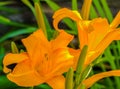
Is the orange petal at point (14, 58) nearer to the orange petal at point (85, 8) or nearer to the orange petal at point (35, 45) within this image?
the orange petal at point (35, 45)

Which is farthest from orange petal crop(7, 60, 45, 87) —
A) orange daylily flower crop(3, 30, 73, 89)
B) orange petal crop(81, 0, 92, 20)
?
orange petal crop(81, 0, 92, 20)

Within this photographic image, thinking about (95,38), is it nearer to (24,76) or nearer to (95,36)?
(95,36)

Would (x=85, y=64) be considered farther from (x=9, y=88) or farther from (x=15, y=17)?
(x=15, y=17)

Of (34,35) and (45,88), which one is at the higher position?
(34,35)

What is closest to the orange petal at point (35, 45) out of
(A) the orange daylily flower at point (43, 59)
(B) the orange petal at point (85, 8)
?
(A) the orange daylily flower at point (43, 59)

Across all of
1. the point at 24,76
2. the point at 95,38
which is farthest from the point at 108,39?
the point at 24,76

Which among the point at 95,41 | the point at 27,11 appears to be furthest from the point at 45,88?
the point at 27,11
